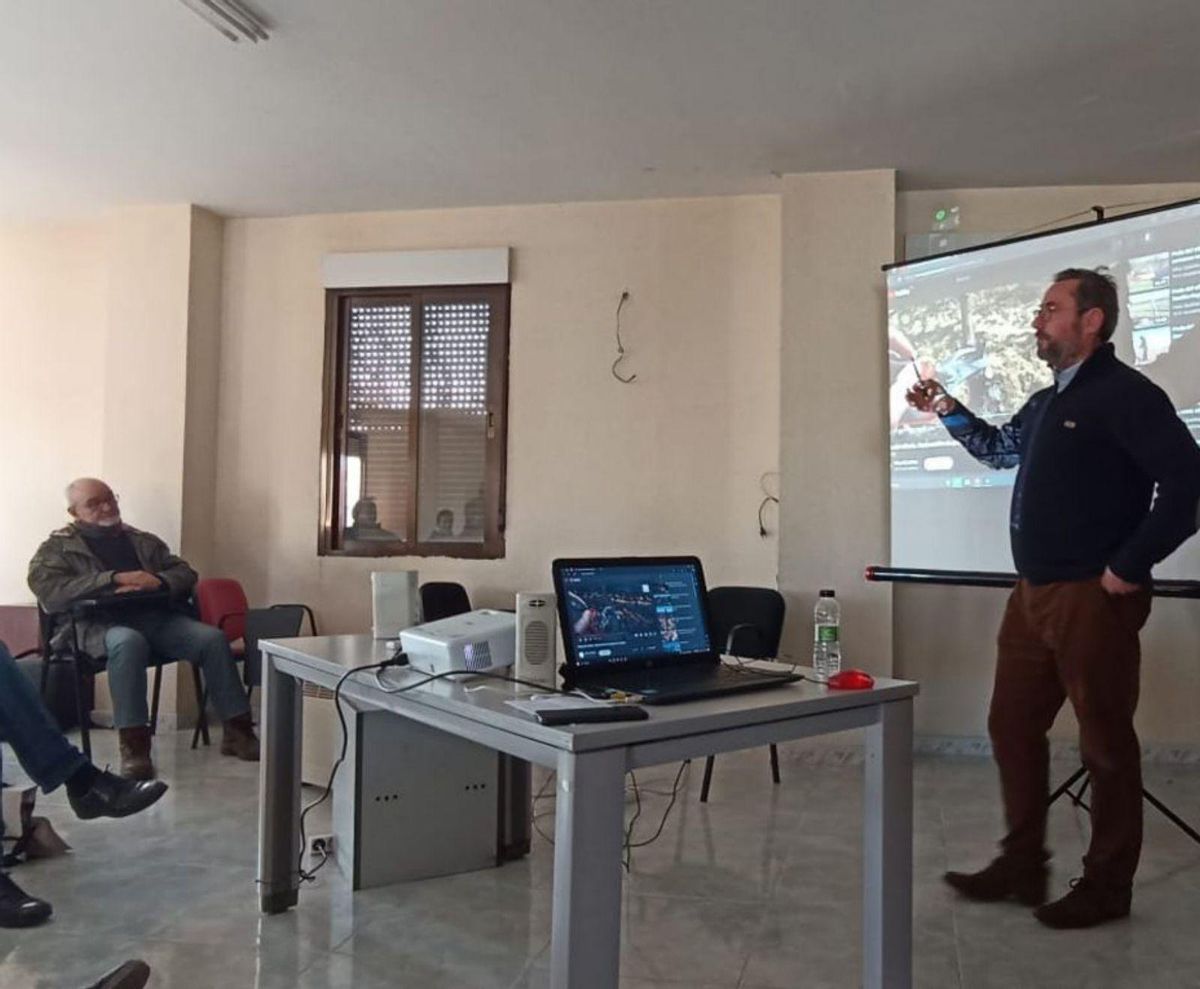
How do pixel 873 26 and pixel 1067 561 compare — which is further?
pixel 873 26

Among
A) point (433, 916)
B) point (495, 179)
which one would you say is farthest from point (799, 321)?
Result: point (433, 916)

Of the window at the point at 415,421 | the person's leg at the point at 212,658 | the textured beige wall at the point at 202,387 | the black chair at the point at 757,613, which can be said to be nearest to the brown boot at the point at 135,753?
the person's leg at the point at 212,658

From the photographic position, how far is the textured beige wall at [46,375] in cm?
538

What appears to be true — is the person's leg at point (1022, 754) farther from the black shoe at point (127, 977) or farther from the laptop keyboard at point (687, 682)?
the black shoe at point (127, 977)

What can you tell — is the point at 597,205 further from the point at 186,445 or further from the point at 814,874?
the point at 814,874

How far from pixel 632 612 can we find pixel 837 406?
2.65 meters

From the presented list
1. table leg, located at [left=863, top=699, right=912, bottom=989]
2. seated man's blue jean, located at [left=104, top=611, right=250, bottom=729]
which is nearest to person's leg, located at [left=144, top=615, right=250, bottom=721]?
seated man's blue jean, located at [left=104, top=611, right=250, bottom=729]

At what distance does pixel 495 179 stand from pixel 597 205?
1.79 feet

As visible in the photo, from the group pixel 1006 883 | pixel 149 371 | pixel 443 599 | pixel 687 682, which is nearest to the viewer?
pixel 687 682

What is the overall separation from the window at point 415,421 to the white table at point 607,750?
258cm

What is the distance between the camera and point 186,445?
197 inches

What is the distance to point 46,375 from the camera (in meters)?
5.43

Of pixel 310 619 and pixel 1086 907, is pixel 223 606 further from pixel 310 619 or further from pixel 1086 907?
pixel 1086 907

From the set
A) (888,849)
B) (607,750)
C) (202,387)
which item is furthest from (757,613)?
(202,387)
